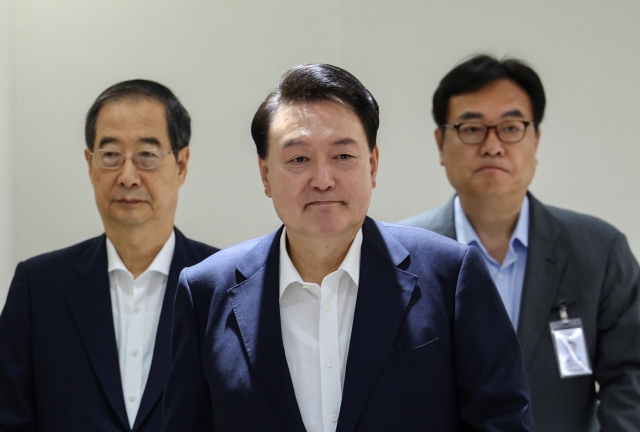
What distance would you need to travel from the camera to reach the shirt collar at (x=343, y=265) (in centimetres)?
195

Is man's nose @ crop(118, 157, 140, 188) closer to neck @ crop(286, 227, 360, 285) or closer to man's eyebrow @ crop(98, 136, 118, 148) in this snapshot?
man's eyebrow @ crop(98, 136, 118, 148)

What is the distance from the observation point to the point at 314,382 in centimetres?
188

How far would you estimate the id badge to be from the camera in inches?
109

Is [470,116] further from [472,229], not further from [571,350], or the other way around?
[571,350]

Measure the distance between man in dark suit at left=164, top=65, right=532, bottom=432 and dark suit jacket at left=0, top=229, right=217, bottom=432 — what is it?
2.25 ft

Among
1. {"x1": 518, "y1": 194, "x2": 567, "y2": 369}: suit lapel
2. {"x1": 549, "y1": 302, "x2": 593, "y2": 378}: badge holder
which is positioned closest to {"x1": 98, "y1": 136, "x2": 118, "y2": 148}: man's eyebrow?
{"x1": 518, "y1": 194, "x2": 567, "y2": 369}: suit lapel

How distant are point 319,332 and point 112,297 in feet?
3.78

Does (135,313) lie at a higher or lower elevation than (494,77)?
lower

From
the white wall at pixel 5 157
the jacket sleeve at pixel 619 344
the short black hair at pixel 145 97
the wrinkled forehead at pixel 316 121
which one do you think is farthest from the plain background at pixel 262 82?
the wrinkled forehead at pixel 316 121

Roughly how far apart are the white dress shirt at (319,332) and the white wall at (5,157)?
2.14 meters

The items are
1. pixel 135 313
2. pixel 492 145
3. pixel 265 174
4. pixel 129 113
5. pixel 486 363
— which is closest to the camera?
pixel 486 363

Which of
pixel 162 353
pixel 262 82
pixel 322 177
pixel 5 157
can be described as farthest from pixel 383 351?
pixel 5 157

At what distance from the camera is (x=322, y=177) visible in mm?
1854

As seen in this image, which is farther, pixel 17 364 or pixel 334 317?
pixel 17 364
